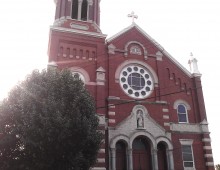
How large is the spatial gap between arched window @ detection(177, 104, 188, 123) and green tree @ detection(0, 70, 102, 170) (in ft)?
34.3

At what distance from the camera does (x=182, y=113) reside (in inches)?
1005

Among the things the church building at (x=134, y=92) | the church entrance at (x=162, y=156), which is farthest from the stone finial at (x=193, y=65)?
the church entrance at (x=162, y=156)

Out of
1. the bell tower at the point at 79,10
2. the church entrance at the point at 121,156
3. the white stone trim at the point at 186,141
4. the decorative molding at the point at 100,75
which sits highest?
the bell tower at the point at 79,10

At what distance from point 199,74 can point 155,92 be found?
17.0ft

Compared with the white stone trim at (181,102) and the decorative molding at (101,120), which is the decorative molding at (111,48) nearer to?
the decorative molding at (101,120)

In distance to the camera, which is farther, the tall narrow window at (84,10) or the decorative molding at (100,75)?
the tall narrow window at (84,10)

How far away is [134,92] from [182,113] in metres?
4.90

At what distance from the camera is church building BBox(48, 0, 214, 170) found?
22.5m

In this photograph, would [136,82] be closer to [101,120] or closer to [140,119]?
[140,119]

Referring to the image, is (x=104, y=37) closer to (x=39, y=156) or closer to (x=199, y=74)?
(x=199, y=74)

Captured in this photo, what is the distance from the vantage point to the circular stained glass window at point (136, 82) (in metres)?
24.8

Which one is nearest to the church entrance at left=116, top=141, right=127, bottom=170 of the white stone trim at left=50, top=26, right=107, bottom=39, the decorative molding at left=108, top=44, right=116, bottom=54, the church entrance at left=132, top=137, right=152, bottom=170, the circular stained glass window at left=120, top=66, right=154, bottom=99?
the church entrance at left=132, top=137, right=152, bottom=170

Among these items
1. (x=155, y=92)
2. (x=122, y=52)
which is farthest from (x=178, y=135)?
(x=122, y=52)

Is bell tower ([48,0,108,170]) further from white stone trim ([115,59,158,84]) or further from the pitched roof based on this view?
the pitched roof
